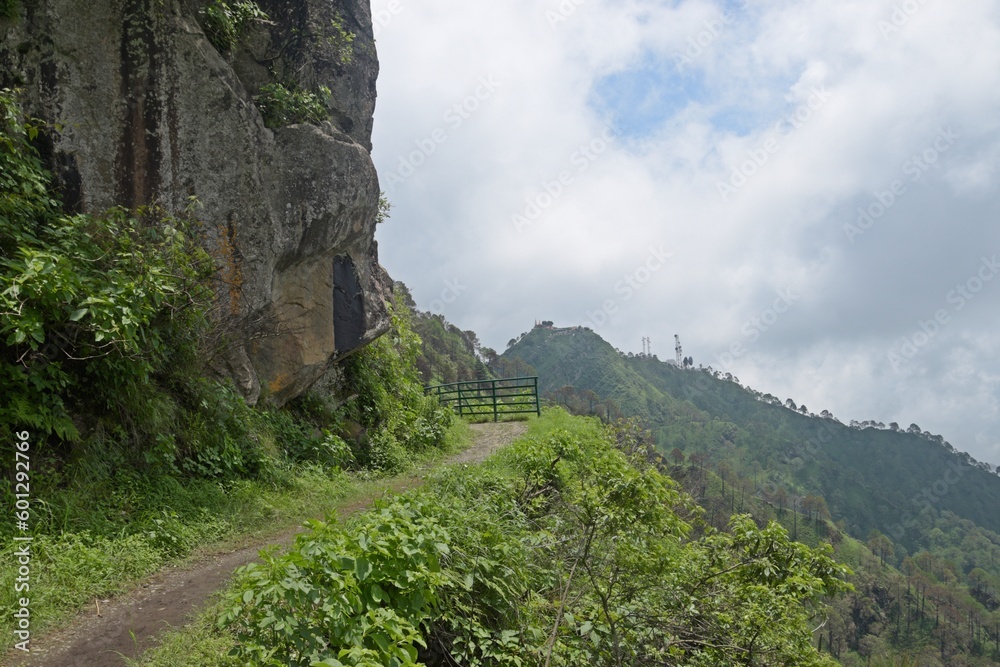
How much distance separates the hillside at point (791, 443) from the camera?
135750 millimetres

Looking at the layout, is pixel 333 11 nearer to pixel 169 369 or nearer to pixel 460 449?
pixel 169 369

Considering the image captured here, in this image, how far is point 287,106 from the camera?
32.8 ft

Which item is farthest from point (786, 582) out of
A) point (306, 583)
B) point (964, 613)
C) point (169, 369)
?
point (964, 613)

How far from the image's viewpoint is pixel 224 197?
329 inches

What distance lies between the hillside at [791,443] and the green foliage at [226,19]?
394 feet

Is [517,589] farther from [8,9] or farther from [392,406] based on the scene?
[392,406]

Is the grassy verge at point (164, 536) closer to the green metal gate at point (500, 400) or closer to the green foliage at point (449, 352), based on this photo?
the green metal gate at point (500, 400)

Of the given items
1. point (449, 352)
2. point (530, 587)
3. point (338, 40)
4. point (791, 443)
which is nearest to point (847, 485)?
point (791, 443)

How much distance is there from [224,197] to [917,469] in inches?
7453

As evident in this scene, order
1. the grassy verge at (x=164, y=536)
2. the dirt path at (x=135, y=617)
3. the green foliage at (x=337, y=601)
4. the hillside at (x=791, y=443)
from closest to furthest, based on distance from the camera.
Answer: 1. the green foliage at (x=337, y=601)
2. the dirt path at (x=135, y=617)
3. the grassy verge at (x=164, y=536)
4. the hillside at (x=791, y=443)

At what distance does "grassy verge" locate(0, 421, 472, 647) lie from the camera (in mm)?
4500

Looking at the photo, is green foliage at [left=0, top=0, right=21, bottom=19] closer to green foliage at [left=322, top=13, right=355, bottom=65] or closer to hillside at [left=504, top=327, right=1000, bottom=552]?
green foliage at [left=322, top=13, right=355, bottom=65]

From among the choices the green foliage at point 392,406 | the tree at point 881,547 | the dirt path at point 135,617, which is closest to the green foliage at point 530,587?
the dirt path at point 135,617

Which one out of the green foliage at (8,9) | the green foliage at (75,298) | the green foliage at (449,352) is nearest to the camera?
the green foliage at (75,298)
